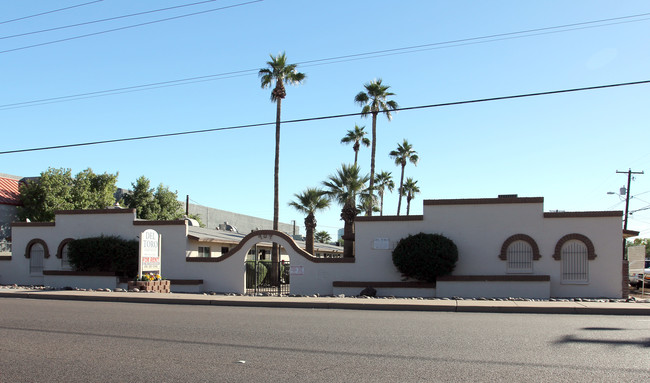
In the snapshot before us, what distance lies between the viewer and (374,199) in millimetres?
31562

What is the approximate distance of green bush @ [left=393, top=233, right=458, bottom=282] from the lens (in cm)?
2202

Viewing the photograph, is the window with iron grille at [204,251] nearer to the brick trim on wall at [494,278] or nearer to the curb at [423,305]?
the curb at [423,305]

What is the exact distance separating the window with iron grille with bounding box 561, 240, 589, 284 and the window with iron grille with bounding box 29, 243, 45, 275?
77.2ft

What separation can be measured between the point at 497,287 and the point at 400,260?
369cm

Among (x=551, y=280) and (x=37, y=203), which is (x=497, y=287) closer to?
(x=551, y=280)

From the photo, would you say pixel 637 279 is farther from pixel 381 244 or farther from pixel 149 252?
pixel 149 252

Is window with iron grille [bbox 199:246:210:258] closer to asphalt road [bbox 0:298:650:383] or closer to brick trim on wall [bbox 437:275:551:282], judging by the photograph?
brick trim on wall [bbox 437:275:551:282]

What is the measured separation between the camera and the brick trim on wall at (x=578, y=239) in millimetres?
21888

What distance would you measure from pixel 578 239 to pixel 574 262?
0.90 metres

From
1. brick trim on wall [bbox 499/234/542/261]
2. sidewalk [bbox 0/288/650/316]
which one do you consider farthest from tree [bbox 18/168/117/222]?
brick trim on wall [bbox 499/234/542/261]

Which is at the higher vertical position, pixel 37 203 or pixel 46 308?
pixel 37 203

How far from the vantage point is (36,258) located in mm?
28859

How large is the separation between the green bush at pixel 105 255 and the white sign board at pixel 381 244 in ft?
35.0

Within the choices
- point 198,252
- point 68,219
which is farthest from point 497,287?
point 68,219
